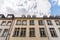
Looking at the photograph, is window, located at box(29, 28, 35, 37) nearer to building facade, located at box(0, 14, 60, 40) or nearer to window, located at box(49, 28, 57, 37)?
building facade, located at box(0, 14, 60, 40)

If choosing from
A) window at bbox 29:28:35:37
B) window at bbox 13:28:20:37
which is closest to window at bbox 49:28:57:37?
window at bbox 29:28:35:37

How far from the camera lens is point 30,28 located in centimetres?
2384

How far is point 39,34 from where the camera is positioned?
22.0m

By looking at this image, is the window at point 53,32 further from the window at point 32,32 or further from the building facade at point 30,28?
the window at point 32,32

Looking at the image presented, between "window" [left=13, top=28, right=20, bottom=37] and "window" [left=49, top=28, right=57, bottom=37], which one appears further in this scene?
"window" [left=49, top=28, right=57, bottom=37]

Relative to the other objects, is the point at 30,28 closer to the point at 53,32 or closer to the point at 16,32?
the point at 16,32

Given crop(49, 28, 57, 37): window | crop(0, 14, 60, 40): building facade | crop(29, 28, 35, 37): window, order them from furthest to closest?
crop(49, 28, 57, 37): window, crop(29, 28, 35, 37): window, crop(0, 14, 60, 40): building facade

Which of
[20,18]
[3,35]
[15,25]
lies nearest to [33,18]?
[20,18]

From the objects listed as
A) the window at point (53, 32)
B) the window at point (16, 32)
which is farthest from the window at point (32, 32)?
the window at point (53, 32)

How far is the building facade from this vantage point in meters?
21.5

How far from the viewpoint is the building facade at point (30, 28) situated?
2152cm

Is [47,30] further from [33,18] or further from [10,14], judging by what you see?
[10,14]

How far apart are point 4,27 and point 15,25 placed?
2.52 meters

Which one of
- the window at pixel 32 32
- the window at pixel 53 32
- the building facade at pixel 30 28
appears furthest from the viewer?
the window at pixel 53 32
